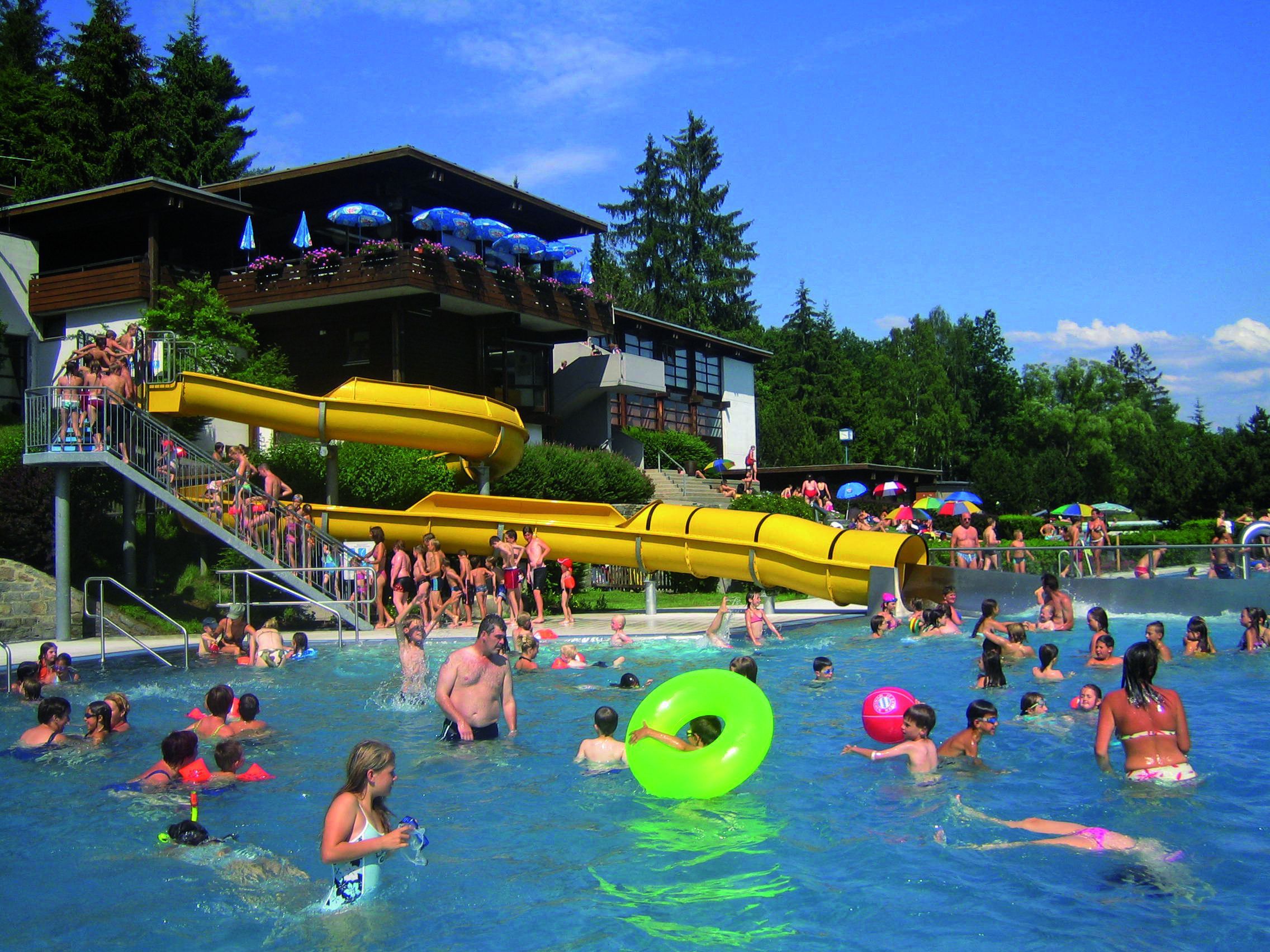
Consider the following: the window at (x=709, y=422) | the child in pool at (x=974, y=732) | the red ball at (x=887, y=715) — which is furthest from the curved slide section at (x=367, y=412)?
the window at (x=709, y=422)

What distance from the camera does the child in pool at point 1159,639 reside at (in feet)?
37.3

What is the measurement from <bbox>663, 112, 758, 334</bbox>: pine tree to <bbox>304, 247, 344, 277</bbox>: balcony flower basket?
28858 mm

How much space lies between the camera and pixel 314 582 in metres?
17.0

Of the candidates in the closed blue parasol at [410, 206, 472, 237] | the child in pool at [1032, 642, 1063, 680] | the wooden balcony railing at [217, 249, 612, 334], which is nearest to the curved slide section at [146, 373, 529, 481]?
the wooden balcony railing at [217, 249, 612, 334]

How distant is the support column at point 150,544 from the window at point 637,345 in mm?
19633

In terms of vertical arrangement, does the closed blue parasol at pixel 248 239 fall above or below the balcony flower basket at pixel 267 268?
above

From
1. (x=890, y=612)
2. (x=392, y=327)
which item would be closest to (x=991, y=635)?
(x=890, y=612)

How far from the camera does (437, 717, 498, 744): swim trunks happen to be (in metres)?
8.70

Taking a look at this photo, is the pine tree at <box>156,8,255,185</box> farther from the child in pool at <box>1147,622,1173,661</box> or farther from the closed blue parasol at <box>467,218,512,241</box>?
the child in pool at <box>1147,622,1173,661</box>

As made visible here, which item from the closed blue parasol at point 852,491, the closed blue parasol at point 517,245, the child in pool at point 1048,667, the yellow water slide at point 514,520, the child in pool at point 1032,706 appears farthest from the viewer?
the closed blue parasol at point 852,491

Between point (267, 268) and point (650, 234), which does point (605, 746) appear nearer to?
point (267, 268)

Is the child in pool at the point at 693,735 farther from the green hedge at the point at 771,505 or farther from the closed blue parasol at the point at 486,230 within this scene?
the closed blue parasol at the point at 486,230

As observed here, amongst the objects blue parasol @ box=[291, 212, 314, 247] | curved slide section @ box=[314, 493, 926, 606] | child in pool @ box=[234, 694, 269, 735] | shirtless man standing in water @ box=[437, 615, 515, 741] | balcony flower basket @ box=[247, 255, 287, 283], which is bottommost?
child in pool @ box=[234, 694, 269, 735]

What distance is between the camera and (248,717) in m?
9.80
